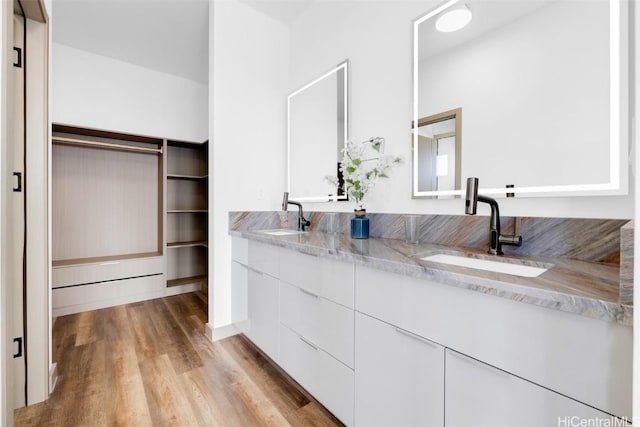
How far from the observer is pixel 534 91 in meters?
1.18

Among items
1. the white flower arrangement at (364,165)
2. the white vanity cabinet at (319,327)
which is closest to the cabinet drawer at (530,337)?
the white vanity cabinet at (319,327)

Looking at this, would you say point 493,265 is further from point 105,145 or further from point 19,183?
point 105,145

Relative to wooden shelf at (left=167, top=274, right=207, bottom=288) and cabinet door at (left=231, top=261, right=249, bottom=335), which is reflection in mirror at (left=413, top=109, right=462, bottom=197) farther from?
wooden shelf at (left=167, top=274, right=207, bottom=288)

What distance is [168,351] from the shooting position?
6.63 ft

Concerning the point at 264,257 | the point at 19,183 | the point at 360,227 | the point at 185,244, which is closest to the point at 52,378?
the point at 19,183

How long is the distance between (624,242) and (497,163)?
816mm

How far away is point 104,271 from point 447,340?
3.31m

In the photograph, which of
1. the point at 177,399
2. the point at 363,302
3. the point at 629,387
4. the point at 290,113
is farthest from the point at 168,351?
the point at 629,387

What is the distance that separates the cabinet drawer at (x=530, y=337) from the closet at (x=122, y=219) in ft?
10.1

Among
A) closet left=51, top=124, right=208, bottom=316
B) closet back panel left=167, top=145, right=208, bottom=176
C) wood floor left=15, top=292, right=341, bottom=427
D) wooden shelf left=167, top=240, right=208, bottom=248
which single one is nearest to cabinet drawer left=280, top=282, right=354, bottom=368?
A: wood floor left=15, top=292, right=341, bottom=427

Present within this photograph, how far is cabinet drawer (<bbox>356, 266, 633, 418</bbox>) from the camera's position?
59 cm

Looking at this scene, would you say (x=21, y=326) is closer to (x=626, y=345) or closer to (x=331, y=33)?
(x=626, y=345)

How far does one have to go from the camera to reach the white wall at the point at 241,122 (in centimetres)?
224

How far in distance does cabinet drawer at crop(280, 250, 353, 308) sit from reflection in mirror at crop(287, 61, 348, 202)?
30.0 inches
